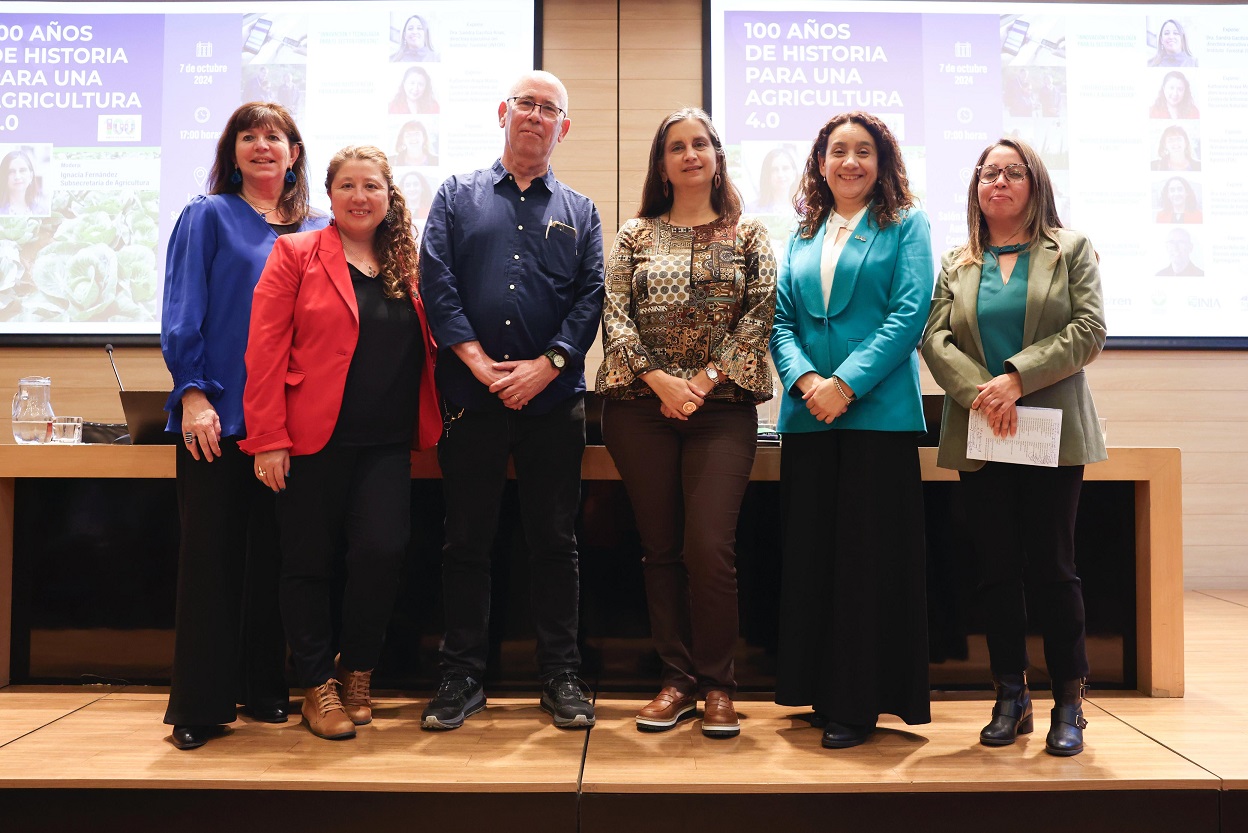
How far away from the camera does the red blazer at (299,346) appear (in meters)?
2.07

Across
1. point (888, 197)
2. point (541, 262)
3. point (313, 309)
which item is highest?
point (888, 197)

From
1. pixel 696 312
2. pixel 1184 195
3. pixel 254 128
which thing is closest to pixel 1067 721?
pixel 696 312

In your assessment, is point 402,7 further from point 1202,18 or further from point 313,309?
point 1202,18

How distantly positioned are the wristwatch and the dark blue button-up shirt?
0.02 metres

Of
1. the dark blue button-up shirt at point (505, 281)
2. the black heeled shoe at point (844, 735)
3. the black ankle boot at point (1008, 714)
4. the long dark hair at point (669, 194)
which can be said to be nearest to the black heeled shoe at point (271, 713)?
the dark blue button-up shirt at point (505, 281)

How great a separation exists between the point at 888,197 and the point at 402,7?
3.03 metres

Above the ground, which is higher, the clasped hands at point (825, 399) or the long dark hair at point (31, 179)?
the long dark hair at point (31, 179)

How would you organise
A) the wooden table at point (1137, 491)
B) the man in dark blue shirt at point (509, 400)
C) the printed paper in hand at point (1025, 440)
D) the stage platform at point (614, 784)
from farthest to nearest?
the wooden table at point (1137, 491), the man in dark blue shirt at point (509, 400), the printed paper in hand at point (1025, 440), the stage platform at point (614, 784)

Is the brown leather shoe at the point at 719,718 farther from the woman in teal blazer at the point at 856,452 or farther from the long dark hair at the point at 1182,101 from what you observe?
the long dark hair at the point at 1182,101

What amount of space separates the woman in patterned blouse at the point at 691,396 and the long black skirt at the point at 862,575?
18cm

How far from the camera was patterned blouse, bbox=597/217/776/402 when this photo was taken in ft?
7.09

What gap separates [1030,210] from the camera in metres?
2.14

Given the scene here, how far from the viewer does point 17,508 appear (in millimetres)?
2658

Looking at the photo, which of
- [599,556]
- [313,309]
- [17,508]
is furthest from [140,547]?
[599,556]
